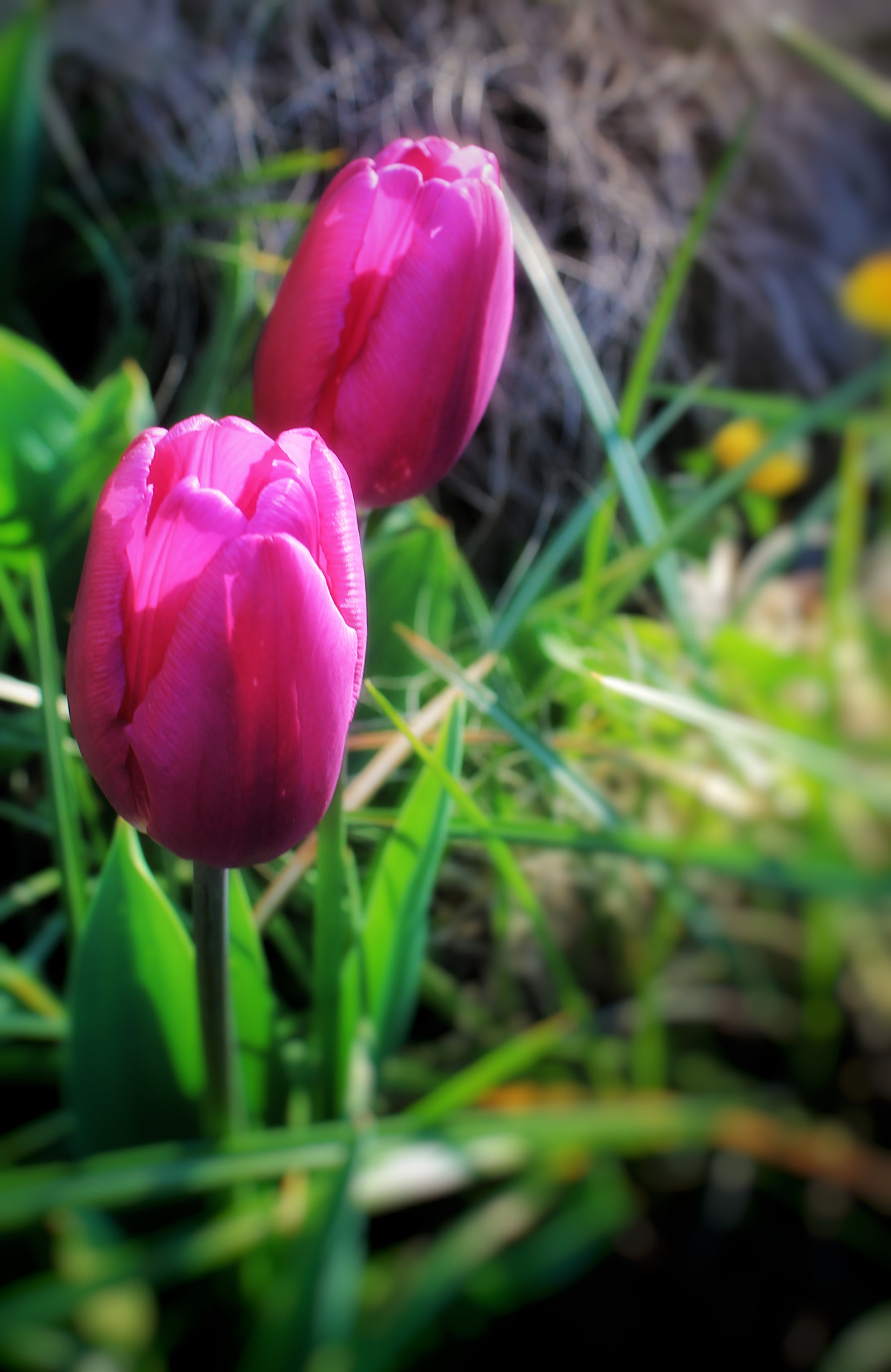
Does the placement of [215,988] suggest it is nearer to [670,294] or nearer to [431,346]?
[431,346]

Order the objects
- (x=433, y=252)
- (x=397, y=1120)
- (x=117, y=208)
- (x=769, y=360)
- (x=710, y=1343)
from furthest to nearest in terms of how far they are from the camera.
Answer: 1. (x=769, y=360)
2. (x=117, y=208)
3. (x=710, y=1343)
4. (x=397, y=1120)
5. (x=433, y=252)

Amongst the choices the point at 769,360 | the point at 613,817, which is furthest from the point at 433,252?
the point at 769,360

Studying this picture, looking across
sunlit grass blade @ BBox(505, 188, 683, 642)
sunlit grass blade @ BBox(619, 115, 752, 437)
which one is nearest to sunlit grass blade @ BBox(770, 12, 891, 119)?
sunlit grass blade @ BBox(619, 115, 752, 437)

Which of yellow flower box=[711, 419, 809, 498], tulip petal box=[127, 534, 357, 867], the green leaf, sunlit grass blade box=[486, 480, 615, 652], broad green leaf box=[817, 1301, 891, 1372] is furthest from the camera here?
yellow flower box=[711, 419, 809, 498]

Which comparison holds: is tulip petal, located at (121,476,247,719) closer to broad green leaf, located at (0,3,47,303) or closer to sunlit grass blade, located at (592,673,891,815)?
sunlit grass blade, located at (592,673,891,815)

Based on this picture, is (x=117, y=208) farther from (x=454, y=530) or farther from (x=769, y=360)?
(x=769, y=360)
